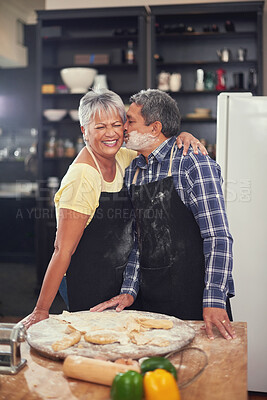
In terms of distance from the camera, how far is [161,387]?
97cm

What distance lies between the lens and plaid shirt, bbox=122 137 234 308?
1.64 meters

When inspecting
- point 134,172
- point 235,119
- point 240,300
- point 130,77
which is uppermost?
point 130,77

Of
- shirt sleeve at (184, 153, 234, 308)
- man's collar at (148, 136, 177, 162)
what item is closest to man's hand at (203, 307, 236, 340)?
shirt sleeve at (184, 153, 234, 308)

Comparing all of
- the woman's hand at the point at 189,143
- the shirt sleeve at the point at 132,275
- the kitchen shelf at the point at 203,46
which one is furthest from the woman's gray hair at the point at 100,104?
the kitchen shelf at the point at 203,46

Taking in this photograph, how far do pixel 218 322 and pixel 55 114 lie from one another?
149 inches

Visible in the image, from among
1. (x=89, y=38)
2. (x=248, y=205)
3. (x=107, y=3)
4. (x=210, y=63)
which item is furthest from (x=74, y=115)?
(x=248, y=205)

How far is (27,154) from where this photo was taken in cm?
663

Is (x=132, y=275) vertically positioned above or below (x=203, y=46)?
below

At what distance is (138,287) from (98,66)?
11.1ft

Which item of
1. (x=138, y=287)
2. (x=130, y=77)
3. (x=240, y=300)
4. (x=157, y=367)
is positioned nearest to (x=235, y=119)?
(x=240, y=300)

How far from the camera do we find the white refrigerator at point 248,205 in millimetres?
2857

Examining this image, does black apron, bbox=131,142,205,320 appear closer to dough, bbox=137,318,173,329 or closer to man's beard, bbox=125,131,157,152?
man's beard, bbox=125,131,157,152

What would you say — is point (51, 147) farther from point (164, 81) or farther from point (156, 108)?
point (156, 108)

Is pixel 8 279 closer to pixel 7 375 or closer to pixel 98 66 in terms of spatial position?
pixel 98 66
